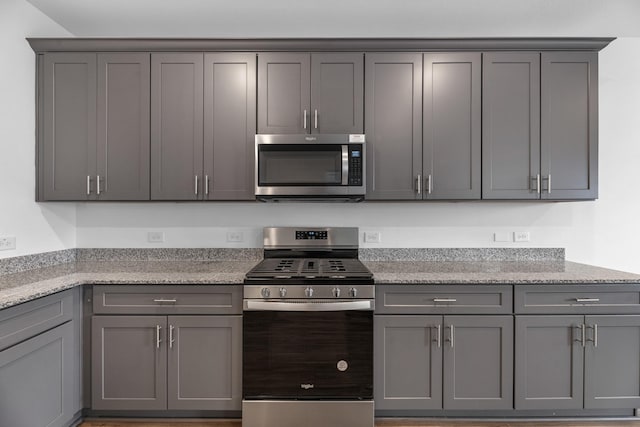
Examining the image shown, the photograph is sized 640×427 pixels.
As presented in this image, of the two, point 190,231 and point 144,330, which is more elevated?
point 190,231

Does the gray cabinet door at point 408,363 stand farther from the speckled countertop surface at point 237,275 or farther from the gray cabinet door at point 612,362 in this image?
the gray cabinet door at point 612,362

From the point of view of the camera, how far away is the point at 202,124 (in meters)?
2.54

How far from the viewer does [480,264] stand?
8.92 feet

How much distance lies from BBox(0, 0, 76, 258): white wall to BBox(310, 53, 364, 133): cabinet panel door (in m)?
1.95

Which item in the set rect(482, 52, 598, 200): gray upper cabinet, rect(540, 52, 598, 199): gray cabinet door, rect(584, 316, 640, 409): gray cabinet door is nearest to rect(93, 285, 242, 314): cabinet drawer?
rect(482, 52, 598, 200): gray upper cabinet

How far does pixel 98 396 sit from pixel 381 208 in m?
2.31

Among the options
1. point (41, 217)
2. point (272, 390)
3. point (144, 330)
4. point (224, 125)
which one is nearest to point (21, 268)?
point (41, 217)

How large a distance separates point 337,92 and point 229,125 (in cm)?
80

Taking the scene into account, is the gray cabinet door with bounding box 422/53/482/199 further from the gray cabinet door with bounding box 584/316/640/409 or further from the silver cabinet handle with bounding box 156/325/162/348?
the silver cabinet handle with bounding box 156/325/162/348

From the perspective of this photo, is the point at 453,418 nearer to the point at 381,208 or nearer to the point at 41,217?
the point at 381,208

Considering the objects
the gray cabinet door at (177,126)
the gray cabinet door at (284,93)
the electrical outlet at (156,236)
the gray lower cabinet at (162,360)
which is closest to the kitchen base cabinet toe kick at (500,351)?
the gray lower cabinet at (162,360)

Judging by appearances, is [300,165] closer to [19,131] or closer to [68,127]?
[68,127]

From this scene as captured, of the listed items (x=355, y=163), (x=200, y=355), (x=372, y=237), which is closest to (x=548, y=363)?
(x=372, y=237)

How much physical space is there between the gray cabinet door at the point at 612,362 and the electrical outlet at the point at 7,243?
12.0 feet
